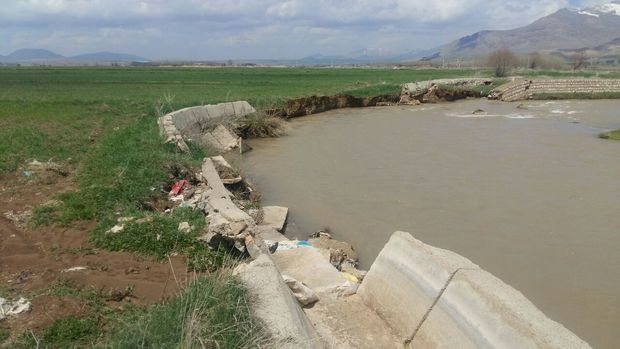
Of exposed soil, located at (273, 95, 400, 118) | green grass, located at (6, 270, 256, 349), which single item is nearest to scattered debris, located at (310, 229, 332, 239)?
green grass, located at (6, 270, 256, 349)

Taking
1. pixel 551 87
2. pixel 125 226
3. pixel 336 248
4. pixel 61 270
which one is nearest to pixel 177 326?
pixel 61 270

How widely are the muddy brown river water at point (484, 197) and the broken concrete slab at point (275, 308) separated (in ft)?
10.7

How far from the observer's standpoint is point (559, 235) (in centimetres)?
787

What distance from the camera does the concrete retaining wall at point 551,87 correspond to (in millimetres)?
35844

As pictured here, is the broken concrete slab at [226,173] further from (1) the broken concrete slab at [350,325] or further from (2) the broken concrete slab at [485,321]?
(2) the broken concrete slab at [485,321]

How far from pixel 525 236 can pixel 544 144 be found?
10085 mm

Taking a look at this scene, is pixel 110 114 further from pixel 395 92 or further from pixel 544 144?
pixel 395 92

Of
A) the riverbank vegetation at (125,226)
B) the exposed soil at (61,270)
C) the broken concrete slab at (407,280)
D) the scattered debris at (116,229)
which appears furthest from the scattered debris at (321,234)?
the broken concrete slab at (407,280)

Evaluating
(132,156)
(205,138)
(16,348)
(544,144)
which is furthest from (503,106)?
(16,348)

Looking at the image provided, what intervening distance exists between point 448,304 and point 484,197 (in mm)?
6695

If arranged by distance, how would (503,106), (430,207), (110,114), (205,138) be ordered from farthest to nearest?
1. (503,106)
2. (110,114)
3. (205,138)
4. (430,207)

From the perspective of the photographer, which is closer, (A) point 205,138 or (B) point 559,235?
(B) point 559,235

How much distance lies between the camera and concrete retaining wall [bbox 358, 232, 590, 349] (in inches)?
129

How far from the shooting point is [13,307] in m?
4.39
